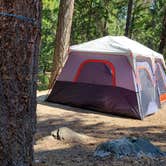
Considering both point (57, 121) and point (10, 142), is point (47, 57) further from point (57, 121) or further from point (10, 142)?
point (10, 142)

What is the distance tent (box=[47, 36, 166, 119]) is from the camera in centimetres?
718

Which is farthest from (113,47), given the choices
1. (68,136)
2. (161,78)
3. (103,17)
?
(103,17)

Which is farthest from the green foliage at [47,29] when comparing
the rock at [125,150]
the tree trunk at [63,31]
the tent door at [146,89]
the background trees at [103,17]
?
the rock at [125,150]

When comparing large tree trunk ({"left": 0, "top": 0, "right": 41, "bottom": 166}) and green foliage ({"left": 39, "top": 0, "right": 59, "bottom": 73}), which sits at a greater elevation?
large tree trunk ({"left": 0, "top": 0, "right": 41, "bottom": 166})

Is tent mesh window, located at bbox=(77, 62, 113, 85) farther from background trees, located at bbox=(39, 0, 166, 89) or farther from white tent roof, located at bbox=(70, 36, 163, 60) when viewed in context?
background trees, located at bbox=(39, 0, 166, 89)

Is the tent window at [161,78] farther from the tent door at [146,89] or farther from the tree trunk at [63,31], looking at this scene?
the tree trunk at [63,31]

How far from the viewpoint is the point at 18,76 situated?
7.98 feet

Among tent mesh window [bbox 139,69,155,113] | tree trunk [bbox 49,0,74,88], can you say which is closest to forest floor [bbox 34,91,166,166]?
tent mesh window [bbox 139,69,155,113]

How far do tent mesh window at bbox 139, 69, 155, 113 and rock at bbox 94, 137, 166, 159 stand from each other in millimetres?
3081

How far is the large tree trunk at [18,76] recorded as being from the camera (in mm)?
2387

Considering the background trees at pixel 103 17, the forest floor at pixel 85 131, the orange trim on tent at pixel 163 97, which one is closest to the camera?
the forest floor at pixel 85 131

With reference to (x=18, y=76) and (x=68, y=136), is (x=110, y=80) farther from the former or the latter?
(x=18, y=76)

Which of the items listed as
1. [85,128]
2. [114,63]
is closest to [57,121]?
[85,128]

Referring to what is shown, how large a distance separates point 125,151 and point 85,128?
2169 mm
